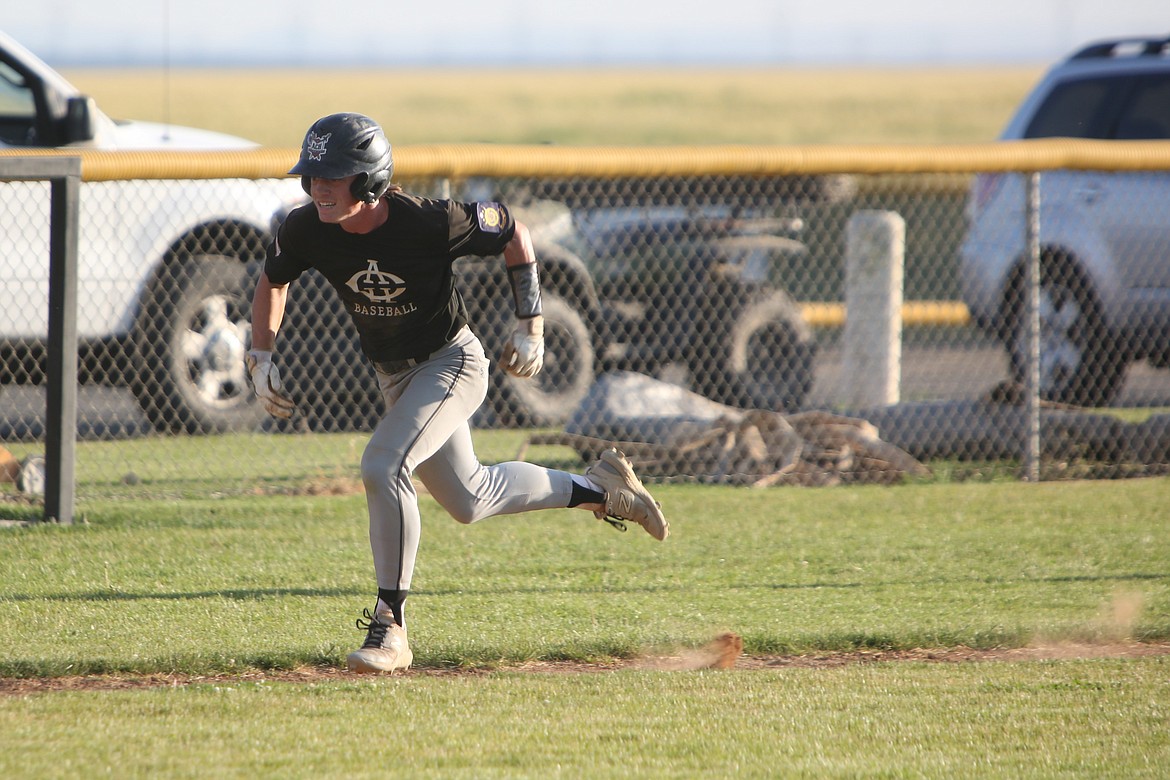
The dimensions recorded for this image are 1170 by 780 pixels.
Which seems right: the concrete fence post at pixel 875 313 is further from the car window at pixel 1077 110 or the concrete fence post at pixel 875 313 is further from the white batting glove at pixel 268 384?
the white batting glove at pixel 268 384

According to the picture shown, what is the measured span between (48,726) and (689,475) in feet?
15.9

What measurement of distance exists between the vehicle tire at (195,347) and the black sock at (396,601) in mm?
4287

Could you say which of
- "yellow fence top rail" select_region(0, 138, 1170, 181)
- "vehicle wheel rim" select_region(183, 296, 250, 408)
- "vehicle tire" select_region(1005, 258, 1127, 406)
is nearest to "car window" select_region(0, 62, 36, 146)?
"vehicle wheel rim" select_region(183, 296, 250, 408)

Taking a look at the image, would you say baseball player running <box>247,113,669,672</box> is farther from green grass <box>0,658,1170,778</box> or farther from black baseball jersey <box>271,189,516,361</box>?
green grass <box>0,658,1170,778</box>

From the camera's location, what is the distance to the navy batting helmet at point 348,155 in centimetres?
433

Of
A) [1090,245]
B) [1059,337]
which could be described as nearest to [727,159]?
[1090,245]

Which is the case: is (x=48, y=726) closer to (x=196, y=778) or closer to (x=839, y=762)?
(x=196, y=778)

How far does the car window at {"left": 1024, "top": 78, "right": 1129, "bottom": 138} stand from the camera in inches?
405

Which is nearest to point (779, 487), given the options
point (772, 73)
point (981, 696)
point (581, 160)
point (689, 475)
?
point (689, 475)

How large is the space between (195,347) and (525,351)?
4.41 meters

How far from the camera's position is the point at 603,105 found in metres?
70.9

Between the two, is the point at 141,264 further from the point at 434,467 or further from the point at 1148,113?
the point at 1148,113

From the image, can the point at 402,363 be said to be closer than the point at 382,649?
No

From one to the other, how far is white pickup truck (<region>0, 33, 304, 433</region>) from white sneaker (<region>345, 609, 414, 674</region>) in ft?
14.0
